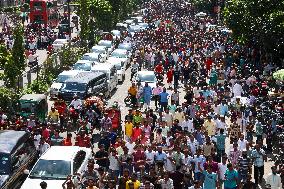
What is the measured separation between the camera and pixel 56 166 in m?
17.7

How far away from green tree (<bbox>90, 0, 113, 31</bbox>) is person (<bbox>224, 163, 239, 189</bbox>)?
37.3m

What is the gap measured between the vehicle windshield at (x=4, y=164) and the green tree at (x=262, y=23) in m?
20.1

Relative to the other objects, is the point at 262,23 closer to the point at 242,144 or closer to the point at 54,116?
the point at 54,116

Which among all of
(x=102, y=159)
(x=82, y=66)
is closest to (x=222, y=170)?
(x=102, y=159)

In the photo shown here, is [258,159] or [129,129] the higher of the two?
[258,159]

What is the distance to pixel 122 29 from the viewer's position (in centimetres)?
5997

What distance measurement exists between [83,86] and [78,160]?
1158 centimetres

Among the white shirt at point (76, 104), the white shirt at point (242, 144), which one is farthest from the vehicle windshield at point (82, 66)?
the white shirt at point (242, 144)

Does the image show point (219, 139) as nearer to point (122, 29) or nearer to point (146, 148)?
point (146, 148)

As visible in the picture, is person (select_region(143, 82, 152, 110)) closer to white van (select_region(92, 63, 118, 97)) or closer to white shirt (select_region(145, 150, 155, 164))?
white van (select_region(92, 63, 118, 97))

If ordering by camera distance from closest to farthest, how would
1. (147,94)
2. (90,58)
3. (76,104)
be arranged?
(76,104) → (147,94) → (90,58)

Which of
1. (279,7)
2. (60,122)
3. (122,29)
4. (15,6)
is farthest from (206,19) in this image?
(60,122)

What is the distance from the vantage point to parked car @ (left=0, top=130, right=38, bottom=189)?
17266 mm

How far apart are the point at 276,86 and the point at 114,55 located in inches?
573
